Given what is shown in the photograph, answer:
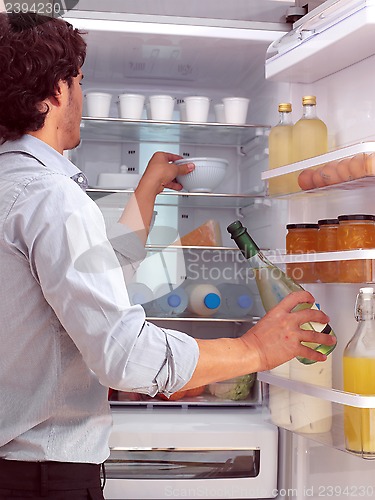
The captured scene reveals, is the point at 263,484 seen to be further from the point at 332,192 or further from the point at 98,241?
the point at 98,241

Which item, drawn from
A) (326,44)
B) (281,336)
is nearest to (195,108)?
(326,44)

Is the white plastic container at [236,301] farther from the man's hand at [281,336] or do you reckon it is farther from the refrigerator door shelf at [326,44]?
the man's hand at [281,336]

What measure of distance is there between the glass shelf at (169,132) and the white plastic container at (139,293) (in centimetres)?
38

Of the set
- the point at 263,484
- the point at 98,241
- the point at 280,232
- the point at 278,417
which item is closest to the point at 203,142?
the point at 280,232

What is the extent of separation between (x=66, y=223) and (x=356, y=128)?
31.4 inches

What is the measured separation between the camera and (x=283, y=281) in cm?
163

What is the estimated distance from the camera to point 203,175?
6.17ft

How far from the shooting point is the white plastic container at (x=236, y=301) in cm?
196

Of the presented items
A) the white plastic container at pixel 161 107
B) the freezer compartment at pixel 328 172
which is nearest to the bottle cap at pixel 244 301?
the freezer compartment at pixel 328 172

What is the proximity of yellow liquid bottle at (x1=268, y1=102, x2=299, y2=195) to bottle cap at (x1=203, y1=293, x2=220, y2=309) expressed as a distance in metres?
0.38

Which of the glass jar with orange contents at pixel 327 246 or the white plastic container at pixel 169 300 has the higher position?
the glass jar with orange contents at pixel 327 246

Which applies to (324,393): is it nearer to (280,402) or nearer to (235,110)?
(280,402)

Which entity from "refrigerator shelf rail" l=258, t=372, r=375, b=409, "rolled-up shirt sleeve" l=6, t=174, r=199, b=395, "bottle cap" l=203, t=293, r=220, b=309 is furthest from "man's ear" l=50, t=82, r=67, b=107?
"bottle cap" l=203, t=293, r=220, b=309

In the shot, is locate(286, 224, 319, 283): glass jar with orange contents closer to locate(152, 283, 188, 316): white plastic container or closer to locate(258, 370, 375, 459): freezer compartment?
locate(258, 370, 375, 459): freezer compartment
